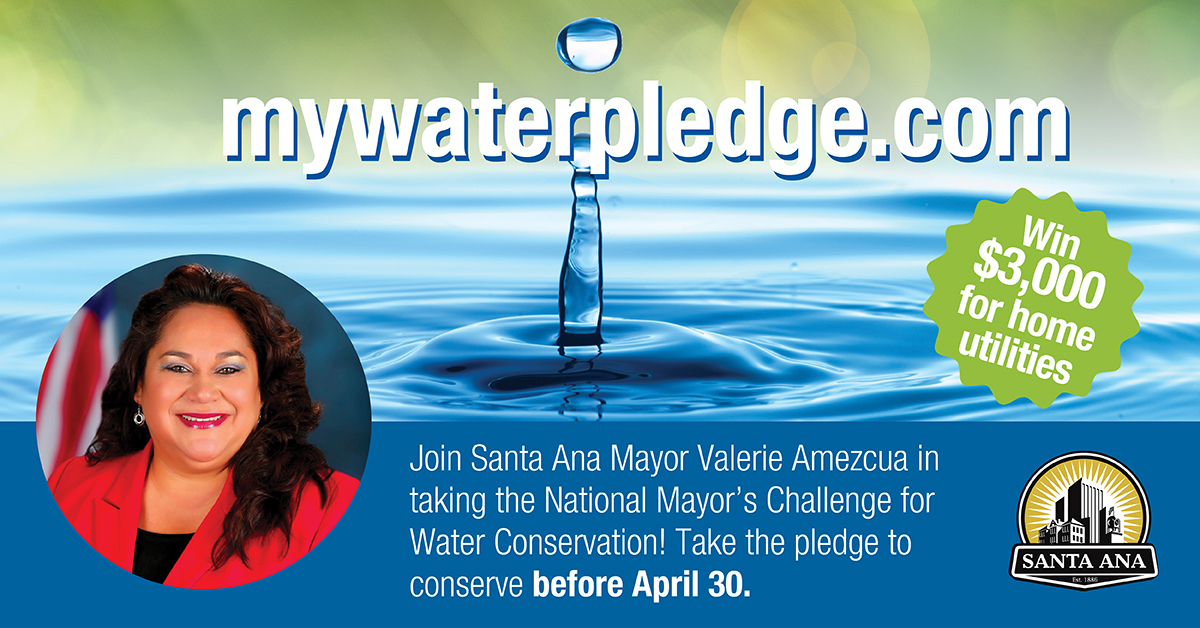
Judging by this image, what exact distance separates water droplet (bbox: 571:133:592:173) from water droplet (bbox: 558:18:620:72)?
0.17 meters

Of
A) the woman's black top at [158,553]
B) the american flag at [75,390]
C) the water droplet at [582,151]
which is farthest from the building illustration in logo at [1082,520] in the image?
the american flag at [75,390]

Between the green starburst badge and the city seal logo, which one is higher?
the green starburst badge

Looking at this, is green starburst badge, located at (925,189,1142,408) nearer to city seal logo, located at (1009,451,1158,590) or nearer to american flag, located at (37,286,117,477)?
city seal logo, located at (1009,451,1158,590)

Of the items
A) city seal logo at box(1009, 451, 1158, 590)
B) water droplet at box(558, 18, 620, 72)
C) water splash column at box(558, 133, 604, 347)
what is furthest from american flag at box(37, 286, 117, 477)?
city seal logo at box(1009, 451, 1158, 590)

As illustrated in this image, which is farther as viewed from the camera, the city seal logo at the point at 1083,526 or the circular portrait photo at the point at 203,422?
the city seal logo at the point at 1083,526

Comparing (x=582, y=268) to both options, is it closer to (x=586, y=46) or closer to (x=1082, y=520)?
(x=586, y=46)

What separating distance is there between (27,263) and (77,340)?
1.12ft

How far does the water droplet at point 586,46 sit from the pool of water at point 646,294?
28 centimetres

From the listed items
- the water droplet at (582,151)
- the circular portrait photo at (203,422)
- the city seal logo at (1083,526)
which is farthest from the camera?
the water droplet at (582,151)

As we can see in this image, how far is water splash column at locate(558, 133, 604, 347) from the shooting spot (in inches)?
89.7

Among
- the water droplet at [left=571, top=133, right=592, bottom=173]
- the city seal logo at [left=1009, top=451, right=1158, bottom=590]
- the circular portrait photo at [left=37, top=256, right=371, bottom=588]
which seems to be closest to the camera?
the circular portrait photo at [left=37, top=256, right=371, bottom=588]

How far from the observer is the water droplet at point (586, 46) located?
226 cm

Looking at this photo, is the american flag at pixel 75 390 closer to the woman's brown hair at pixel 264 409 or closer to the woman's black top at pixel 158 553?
the woman's brown hair at pixel 264 409

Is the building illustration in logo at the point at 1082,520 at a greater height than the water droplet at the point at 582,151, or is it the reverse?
the water droplet at the point at 582,151
